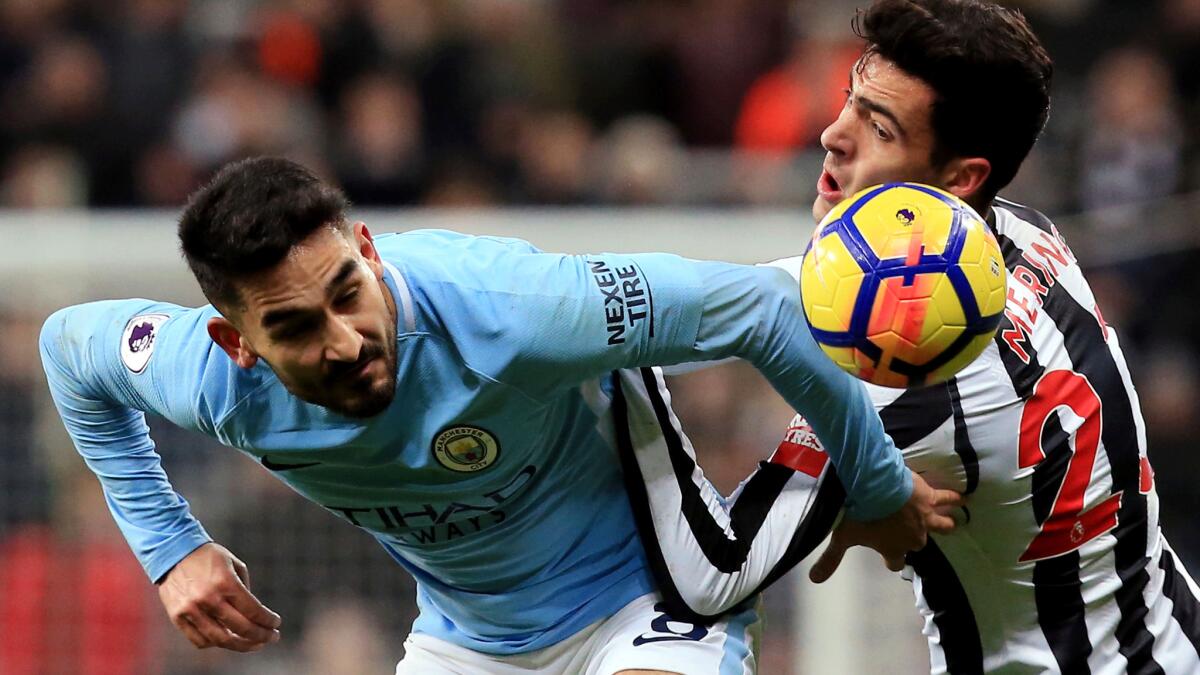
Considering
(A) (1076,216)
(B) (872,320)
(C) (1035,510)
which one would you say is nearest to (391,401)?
(B) (872,320)

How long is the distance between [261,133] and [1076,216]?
3861mm

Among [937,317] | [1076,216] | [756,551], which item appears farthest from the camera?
[1076,216]

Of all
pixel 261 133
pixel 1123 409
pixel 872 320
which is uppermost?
pixel 872 320

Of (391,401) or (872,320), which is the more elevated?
(872,320)

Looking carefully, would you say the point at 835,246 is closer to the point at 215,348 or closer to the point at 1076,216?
the point at 215,348

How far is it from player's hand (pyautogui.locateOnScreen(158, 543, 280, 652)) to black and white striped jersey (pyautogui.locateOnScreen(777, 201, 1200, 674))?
147 centimetres

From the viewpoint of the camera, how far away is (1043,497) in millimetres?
4254

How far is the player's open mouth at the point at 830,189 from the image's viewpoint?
4238mm

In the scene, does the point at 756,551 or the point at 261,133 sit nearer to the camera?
the point at 756,551

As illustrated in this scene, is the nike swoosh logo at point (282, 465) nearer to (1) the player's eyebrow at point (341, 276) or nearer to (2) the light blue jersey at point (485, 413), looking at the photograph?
(2) the light blue jersey at point (485, 413)

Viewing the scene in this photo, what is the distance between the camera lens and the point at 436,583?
14.7 ft

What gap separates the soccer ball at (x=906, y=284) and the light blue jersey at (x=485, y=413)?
6.6 inches

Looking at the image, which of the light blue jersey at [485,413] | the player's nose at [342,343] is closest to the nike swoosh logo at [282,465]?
the light blue jersey at [485,413]

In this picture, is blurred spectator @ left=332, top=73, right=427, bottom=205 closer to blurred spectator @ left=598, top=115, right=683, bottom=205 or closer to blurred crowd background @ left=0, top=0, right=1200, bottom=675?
blurred crowd background @ left=0, top=0, right=1200, bottom=675
